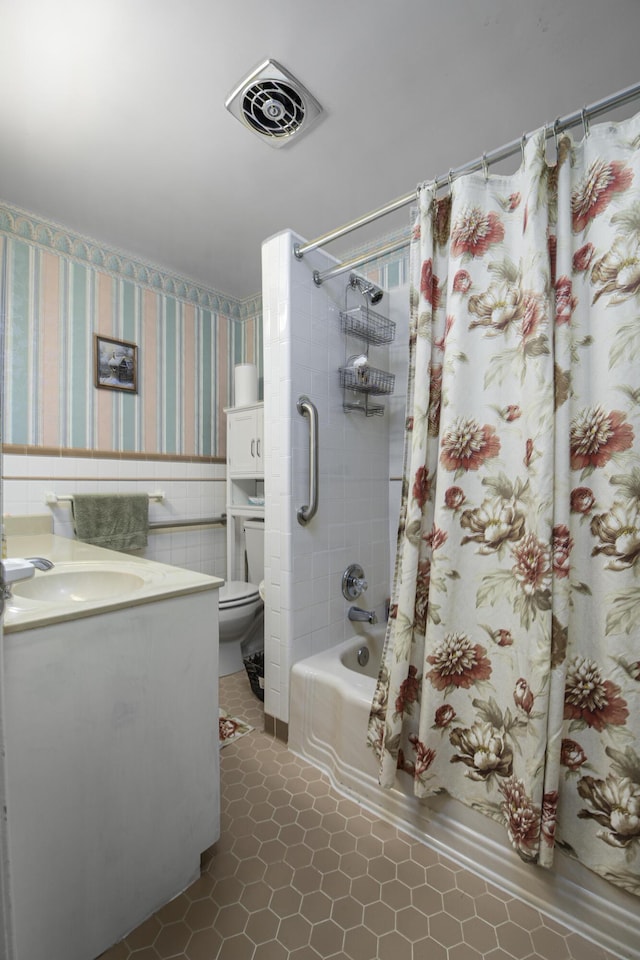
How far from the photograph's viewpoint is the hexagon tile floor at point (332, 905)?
96cm

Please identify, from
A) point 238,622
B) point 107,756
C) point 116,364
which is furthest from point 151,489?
point 107,756

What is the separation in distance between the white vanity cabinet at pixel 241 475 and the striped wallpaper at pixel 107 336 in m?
0.27

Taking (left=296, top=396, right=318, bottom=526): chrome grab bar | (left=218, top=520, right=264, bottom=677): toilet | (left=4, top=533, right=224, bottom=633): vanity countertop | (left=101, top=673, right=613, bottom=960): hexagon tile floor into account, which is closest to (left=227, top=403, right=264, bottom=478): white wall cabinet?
(left=218, top=520, right=264, bottom=677): toilet

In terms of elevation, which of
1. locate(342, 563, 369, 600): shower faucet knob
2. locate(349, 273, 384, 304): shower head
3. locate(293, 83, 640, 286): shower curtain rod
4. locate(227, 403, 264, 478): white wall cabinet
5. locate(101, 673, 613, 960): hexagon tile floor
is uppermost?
locate(349, 273, 384, 304): shower head

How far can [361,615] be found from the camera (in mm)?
1924

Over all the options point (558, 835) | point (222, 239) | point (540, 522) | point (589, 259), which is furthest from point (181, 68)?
point (558, 835)

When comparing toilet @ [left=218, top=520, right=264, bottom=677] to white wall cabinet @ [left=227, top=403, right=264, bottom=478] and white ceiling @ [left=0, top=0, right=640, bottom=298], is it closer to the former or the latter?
white wall cabinet @ [left=227, top=403, right=264, bottom=478]

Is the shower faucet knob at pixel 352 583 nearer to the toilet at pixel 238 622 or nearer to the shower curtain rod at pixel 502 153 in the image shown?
the toilet at pixel 238 622

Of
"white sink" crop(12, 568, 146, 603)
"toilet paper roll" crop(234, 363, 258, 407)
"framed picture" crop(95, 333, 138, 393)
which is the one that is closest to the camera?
"white sink" crop(12, 568, 146, 603)

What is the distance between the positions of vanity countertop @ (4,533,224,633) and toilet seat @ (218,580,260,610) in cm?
77

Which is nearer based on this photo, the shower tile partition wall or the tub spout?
the shower tile partition wall

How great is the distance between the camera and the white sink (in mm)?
1250

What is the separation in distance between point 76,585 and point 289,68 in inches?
72.9

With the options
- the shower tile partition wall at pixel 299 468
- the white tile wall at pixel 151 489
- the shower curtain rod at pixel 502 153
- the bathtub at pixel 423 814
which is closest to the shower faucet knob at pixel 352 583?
the shower tile partition wall at pixel 299 468
